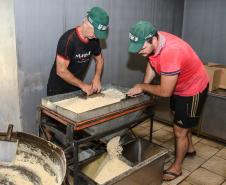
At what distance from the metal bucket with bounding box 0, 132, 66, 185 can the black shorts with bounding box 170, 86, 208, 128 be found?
1210 millimetres

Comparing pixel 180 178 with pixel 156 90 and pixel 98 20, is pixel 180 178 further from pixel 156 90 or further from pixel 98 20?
pixel 98 20

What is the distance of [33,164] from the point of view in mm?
1765

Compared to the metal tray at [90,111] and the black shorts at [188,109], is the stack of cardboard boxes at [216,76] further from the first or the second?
the metal tray at [90,111]

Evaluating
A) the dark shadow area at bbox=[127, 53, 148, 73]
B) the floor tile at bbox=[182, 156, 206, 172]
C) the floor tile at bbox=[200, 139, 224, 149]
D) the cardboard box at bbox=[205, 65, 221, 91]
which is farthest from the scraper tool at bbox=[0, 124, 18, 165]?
the cardboard box at bbox=[205, 65, 221, 91]

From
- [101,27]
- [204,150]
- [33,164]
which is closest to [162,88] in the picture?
[101,27]

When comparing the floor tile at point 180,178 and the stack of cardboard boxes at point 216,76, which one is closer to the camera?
the floor tile at point 180,178

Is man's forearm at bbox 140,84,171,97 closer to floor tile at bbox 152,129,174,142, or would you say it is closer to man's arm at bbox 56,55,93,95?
man's arm at bbox 56,55,93,95

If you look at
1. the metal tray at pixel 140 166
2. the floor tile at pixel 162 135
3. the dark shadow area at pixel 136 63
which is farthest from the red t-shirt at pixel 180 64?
the dark shadow area at pixel 136 63

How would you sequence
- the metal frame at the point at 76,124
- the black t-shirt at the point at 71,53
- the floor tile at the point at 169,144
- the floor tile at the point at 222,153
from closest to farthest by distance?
the metal frame at the point at 76,124 → the black t-shirt at the point at 71,53 → the floor tile at the point at 222,153 → the floor tile at the point at 169,144

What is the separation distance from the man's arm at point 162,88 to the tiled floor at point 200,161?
34.3 inches

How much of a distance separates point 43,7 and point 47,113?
3.10ft

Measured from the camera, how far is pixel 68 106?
2.04m

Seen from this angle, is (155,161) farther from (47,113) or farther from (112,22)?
(112,22)

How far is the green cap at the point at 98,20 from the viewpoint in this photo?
2.05 meters
